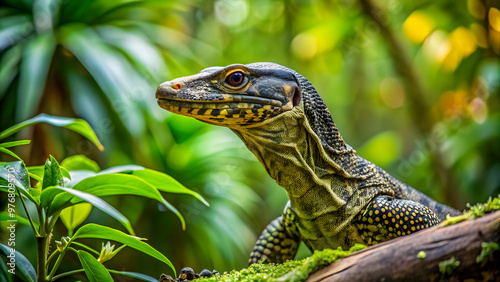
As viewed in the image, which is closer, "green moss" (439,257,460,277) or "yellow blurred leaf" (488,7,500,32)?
"green moss" (439,257,460,277)

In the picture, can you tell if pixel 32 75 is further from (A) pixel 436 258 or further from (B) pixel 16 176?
(A) pixel 436 258

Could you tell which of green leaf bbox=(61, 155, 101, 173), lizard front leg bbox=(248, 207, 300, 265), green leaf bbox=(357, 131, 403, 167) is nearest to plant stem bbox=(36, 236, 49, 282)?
green leaf bbox=(61, 155, 101, 173)

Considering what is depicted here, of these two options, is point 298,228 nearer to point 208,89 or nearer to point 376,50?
point 208,89

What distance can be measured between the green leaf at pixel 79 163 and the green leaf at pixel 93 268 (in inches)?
47.7

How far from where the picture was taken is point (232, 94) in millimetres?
2898

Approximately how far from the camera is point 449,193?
7.52 meters

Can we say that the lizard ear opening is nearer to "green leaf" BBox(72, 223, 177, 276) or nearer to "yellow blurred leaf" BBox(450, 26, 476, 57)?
"green leaf" BBox(72, 223, 177, 276)

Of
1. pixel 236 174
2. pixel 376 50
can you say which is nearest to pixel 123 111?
pixel 236 174

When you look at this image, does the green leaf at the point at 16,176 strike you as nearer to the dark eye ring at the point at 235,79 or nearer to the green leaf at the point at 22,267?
the green leaf at the point at 22,267

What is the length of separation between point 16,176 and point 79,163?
5.56ft

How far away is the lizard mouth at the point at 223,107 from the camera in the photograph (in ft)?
9.14

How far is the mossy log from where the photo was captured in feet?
5.96

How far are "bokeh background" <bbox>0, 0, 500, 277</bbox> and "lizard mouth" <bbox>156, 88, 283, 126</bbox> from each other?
318 centimetres

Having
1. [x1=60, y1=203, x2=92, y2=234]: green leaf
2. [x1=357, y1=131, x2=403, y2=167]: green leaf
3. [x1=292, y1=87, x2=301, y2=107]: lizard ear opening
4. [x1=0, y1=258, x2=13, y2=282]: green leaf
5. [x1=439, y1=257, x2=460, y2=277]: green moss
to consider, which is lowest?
[x1=357, y1=131, x2=403, y2=167]: green leaf
